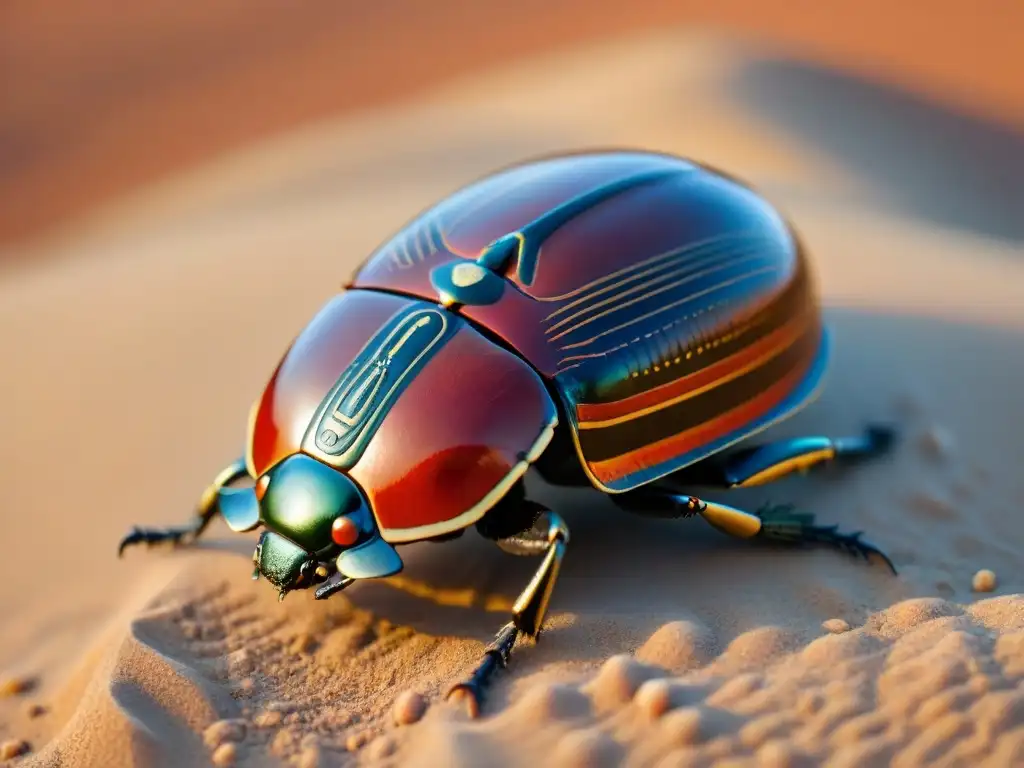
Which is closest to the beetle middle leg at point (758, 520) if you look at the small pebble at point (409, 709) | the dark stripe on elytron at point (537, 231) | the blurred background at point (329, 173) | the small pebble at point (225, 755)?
the blurred background at point (329, 173)

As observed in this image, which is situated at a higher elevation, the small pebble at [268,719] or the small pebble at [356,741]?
the small pebble at [268,719]

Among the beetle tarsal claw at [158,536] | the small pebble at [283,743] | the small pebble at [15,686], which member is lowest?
the small pebble at [283,743]

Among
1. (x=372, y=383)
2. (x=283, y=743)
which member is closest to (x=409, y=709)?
(x=283, y=743)

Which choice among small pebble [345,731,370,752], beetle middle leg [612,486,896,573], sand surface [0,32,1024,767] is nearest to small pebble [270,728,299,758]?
sand surface [0,32,1024,767]

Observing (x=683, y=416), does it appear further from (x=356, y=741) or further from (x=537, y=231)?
(x=356, y=741)

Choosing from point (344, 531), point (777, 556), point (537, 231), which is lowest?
point (777, 556)

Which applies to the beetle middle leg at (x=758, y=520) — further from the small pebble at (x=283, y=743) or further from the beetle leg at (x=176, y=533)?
the beetle leg at (x=176, y=533)
